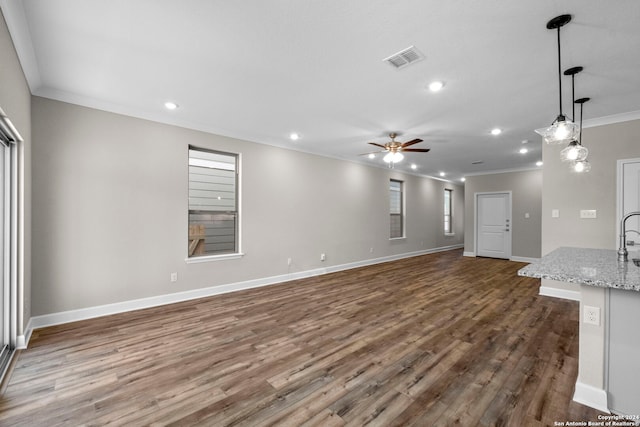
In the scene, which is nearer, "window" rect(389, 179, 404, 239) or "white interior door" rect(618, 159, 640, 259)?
"white interior door" rect(618, 159, 640, 259)

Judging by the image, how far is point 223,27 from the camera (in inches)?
81.4

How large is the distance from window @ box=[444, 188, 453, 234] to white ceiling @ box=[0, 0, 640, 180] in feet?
20.1

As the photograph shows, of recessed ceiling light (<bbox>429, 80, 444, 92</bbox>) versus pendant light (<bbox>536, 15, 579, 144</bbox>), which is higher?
recessed ceiling light (<bbox>429, 80, 444, 92</bbox>)

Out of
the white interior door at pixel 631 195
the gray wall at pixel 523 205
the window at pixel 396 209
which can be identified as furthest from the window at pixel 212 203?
the gray wall at pixel 523 205

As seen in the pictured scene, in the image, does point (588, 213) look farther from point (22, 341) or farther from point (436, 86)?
point (22, 341)

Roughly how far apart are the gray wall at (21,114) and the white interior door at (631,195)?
21.9ft

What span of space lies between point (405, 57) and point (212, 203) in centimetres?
351

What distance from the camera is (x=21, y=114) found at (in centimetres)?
255

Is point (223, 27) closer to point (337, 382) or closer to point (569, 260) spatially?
point (337, 382)

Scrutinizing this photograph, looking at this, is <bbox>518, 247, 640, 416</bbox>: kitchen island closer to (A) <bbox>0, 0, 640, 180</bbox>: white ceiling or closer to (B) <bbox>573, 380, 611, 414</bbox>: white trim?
(B) <bbox>573, 380, 611, 414</bbox>: white trim

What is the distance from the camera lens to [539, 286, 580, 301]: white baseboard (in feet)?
13.4

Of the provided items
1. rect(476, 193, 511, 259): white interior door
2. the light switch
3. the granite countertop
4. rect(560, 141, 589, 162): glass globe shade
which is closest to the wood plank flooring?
the granite countertop

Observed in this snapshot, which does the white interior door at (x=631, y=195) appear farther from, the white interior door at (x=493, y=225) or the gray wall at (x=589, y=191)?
the white interior door at (x=493, y=225)

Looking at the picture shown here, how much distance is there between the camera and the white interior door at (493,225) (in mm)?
8016
